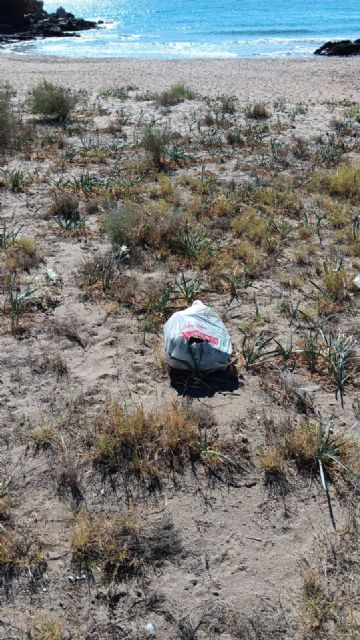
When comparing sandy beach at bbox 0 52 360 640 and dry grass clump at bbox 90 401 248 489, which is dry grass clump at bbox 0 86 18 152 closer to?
sandy beach at bbox 0 52 360 640

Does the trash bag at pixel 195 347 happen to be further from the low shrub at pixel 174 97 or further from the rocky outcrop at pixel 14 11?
the rocky outcrop at pixel 14 11

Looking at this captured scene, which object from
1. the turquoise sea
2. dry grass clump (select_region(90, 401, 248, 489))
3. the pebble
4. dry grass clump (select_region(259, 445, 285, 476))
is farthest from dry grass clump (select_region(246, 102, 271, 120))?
the turquoise sea

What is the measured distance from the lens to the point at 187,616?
97.3 inches

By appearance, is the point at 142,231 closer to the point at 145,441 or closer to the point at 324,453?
the point at 145,441

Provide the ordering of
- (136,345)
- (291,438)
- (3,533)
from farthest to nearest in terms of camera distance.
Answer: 1. (136,345)
2. (291,438)
3. (3,533)

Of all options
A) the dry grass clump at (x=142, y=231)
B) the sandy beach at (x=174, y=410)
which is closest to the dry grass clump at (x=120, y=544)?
the sandy beach at (x=174, y=410)

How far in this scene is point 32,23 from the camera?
1837 inches

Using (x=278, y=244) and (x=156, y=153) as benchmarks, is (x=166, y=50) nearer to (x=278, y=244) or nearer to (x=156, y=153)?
(x=156, y=153)

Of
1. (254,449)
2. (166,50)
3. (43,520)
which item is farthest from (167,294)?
(166,50)

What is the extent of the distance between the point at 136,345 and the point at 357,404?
161cm

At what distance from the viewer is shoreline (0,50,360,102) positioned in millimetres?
16578

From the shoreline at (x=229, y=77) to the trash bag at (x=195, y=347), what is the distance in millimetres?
12727

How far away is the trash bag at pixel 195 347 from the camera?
3.82 m

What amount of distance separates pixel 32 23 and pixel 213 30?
14.7m
